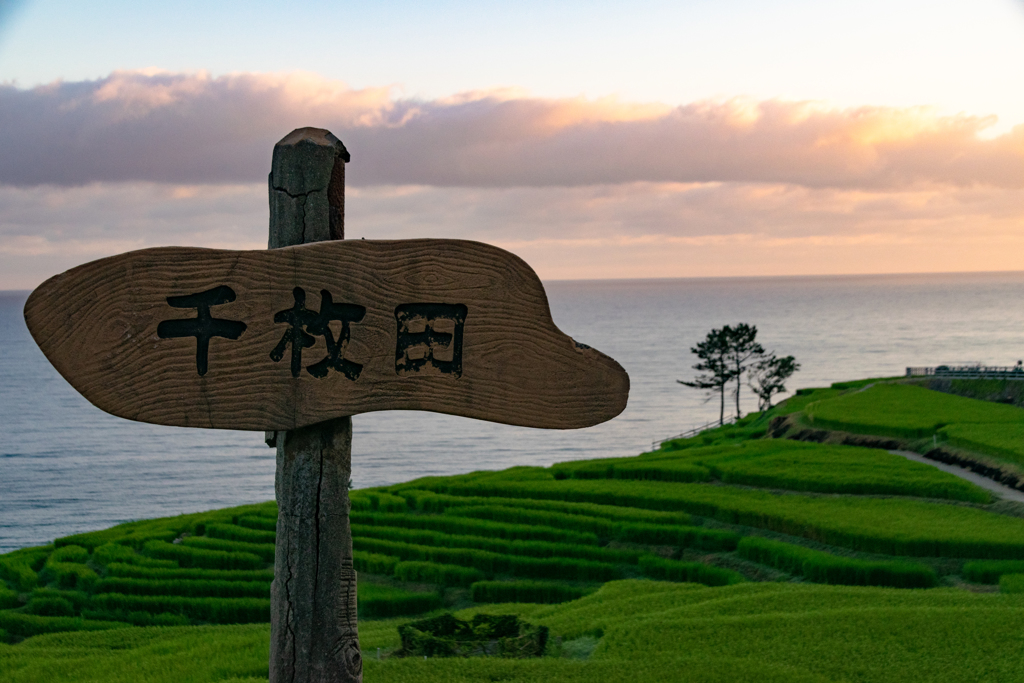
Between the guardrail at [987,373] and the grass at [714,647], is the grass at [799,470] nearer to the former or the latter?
the grass at [714,647]

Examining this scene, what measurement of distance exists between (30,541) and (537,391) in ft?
141

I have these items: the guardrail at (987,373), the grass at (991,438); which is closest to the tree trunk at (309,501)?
the grass at (991,438)

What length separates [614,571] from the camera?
65.9 feet

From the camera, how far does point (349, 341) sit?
3723mm

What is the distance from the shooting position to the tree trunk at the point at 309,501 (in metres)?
4.18

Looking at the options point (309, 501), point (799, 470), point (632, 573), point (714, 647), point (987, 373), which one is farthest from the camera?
point (987, 373)

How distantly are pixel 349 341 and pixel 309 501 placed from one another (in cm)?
100

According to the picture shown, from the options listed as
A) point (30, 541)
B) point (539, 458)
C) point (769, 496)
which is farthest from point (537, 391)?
point (539, 458)

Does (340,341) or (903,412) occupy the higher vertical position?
(340,341)

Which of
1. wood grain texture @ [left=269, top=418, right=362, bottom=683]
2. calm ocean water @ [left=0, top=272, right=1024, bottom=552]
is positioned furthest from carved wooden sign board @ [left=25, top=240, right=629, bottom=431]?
calm ocean water @ [left=0, top=272, right=1024, bottom=552]

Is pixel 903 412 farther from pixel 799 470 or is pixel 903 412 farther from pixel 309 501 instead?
pixel 309 501

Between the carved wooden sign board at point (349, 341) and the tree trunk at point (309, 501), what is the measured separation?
20.2 inches

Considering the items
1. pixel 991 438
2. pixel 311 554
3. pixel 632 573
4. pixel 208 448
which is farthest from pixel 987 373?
pixel 208 448

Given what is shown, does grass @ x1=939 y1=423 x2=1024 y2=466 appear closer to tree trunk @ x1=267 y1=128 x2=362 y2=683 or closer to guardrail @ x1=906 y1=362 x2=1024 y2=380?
guardrail @ x1=906 y1=362 x2=1024 y2=380
